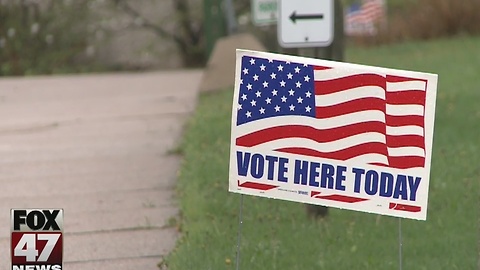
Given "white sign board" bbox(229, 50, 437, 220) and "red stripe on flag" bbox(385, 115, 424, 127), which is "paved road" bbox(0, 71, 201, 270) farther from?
"red stripe on flag" bbox(385, 115, 424, 127)

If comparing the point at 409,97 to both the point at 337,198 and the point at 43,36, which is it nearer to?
the point at 337,198

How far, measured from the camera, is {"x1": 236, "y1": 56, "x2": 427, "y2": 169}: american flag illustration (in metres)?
6.87

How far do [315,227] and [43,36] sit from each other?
2036 centimetres

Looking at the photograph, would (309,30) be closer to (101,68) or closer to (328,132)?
(328,132)

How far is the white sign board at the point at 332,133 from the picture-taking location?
6.83 meters

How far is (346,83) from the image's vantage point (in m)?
6.91

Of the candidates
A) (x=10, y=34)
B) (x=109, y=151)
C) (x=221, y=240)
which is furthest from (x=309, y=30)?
(x=10, y=34)

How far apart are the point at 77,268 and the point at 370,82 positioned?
7.77 feet

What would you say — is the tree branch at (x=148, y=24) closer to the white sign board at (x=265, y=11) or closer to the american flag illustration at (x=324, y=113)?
the white sign board at (x=265, y=11)

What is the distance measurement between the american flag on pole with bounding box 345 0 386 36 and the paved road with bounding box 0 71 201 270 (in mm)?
10472

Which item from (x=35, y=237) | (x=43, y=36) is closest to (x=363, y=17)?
(x=43, y=36)

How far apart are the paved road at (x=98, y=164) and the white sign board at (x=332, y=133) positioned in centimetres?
152

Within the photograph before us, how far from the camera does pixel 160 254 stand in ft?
27.4

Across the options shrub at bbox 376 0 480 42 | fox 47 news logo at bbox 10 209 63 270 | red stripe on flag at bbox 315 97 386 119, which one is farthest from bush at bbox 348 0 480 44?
fox 47 news logo at bbox 10 209 63 270
